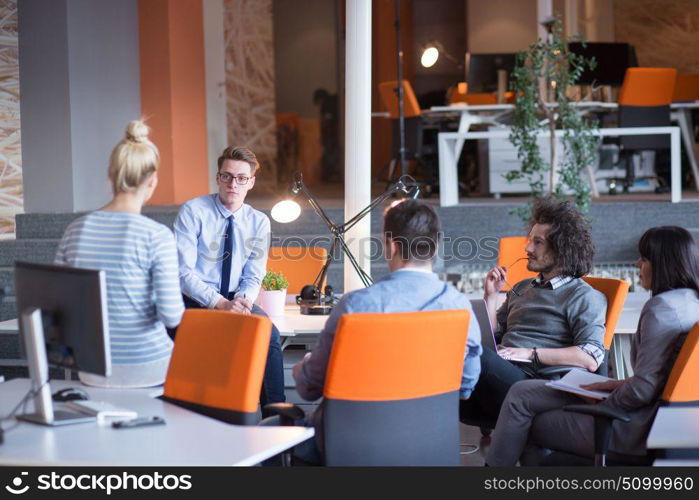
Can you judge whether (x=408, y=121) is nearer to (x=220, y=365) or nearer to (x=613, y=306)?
(x=613, y=306)

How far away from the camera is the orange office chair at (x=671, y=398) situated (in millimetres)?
2816

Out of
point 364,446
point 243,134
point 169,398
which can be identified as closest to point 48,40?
point 243,134

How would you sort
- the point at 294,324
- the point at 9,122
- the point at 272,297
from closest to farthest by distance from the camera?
the point at 294,324, the point at 272,297, the point at 9,122

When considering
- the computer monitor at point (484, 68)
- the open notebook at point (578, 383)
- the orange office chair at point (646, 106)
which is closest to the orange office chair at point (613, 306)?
the open notebook at point (578, 383)

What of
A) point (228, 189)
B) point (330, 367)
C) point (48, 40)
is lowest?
point (330, 367)

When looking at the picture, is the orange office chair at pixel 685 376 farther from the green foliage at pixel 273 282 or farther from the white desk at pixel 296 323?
the green foliage at pixel 273 282

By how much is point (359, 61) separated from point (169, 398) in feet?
8.39

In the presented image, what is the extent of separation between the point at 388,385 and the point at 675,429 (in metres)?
0.90

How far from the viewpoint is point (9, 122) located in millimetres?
7250

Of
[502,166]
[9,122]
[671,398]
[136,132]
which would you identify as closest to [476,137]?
[502,166]

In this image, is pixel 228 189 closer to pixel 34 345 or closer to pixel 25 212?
pixel 34 345

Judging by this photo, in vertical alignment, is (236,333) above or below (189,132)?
below

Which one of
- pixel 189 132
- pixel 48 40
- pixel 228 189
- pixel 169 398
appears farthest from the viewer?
pixel 189 132

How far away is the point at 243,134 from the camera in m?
10.5
